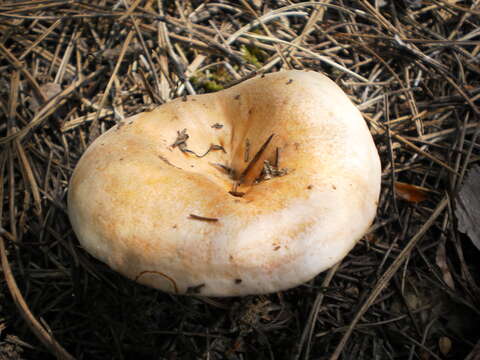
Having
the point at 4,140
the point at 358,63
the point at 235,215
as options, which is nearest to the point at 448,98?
the point at 358,63

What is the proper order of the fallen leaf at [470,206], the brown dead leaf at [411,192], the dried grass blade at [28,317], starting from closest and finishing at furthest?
1. the dried grass blade at [28,317]
2. the fallen leaf at [470,206]
3. the brown dead leaf at [411,192]

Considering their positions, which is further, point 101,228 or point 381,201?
point 381,201

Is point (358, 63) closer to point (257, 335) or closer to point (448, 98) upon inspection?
point (448, 98)

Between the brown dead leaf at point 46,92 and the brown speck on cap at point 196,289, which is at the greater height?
the brown dead leaf at point 46,92

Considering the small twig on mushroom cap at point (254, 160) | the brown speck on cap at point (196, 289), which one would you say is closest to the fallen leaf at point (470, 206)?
the small twig on mushroom cap at point (254, 160)

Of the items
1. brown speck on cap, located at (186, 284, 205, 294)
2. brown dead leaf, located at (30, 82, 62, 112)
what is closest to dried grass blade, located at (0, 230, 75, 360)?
brown speck on cap, located at (186, 284, 205, 294)

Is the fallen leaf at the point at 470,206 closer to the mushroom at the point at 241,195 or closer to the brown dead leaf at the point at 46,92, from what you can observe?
the mushroom at the point at 241,195
